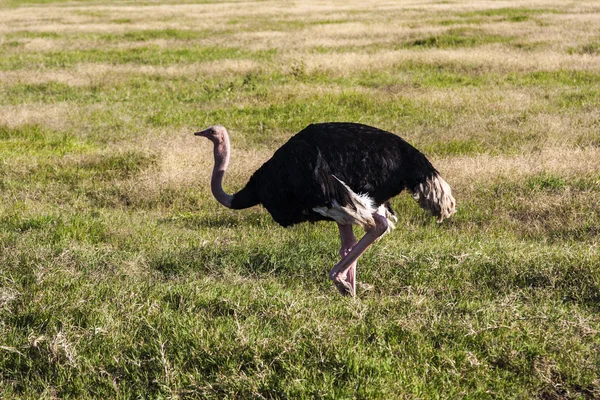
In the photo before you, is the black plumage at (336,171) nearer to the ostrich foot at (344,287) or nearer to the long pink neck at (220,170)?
the ostrich foot at (344,287)

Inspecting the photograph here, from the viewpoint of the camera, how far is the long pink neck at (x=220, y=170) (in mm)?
6434

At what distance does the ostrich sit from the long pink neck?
0.64m

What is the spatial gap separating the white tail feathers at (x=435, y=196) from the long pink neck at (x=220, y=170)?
64.2 inches

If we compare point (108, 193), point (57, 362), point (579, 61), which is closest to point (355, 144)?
point (57, 362)

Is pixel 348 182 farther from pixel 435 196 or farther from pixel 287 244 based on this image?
pixel 287 244

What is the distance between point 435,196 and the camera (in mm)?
5664

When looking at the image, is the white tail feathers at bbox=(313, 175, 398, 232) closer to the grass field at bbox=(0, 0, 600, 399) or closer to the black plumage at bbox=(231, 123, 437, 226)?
the black plumage at bbox=(231, 123, 437, 226)

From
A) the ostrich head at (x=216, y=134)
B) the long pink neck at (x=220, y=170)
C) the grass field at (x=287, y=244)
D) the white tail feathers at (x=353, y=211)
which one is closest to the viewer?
the grass field at (x=287, y=244)

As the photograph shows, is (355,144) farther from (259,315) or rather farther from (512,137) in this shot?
(512,137)

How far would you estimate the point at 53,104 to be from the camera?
48.8ft

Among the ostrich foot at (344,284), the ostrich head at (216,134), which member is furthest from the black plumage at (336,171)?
the ostrich head at (216,134)

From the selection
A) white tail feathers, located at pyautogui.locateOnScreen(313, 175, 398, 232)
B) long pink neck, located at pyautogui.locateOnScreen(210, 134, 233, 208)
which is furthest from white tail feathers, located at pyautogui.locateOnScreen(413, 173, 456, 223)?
long pink neck, located at pyautogui.locateOnScreen(210, 134, 233, 208)

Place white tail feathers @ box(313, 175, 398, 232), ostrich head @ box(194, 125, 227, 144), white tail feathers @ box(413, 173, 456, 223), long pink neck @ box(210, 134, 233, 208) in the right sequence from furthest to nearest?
ostrich head @ box(194, 125, 227, 144) < long pink neck @ box(210, 134, 233, 208) < white tail feathers @ box(413, 173, 456, 223) < white tail feathers @ box(313, 175, 398, 232)

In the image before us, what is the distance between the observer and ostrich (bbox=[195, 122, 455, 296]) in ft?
18.2
